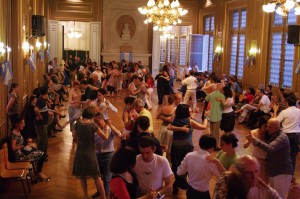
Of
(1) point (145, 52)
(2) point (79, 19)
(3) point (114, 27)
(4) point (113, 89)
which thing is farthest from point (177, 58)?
(4) point (113, 89)

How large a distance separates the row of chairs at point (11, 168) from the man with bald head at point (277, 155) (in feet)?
10.5

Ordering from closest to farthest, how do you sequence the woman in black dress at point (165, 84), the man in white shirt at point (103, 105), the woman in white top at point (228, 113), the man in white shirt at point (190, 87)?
1. the man in white shirt at point (103, 105)
2. the woman in white top at point (228, 113)
3. the man in white shirt at point (190, 87)
4. the woman in black dress at point (165, 84)

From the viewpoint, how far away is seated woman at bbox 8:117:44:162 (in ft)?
20.8

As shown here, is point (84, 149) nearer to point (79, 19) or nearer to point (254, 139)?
point (254, 139)

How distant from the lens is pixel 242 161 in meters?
3.24

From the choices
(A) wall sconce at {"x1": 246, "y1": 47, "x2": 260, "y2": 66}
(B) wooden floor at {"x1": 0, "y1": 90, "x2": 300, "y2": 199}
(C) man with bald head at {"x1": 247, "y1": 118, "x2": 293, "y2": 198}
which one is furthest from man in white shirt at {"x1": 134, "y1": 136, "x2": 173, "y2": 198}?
(A) wall sconce at {"x1": 246, "y1": 47, "x2": 260, "y2": 66}

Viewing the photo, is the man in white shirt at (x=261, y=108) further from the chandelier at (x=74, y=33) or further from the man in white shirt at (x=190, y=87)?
the chandelier at (x=74, y=33)

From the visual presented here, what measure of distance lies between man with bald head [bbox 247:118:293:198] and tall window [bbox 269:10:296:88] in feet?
25.8

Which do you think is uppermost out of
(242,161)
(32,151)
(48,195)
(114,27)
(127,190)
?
(114,27)

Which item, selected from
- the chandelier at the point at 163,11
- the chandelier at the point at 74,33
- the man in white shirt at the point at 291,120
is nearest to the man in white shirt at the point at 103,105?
the man in white shirt at the point at 291,120

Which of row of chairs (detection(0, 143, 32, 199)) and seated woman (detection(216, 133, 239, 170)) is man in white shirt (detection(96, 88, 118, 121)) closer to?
row of chairs (detection(0, 143, 32, 199))

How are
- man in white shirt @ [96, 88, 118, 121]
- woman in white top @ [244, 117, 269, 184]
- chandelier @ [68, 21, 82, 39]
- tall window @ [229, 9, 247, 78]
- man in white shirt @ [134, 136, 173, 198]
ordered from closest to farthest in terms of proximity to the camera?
man in white shirt @ [134, 136, 173, 198]
woman in white top @ [244, 117, 269, 184]
man in white shirt @ [96, 88, 118, 121]
tall window @ [229, 9, 247, 78]
chandelier @ [68, 21, 82, 39]

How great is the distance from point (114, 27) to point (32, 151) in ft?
50.4

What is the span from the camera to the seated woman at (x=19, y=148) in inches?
250
